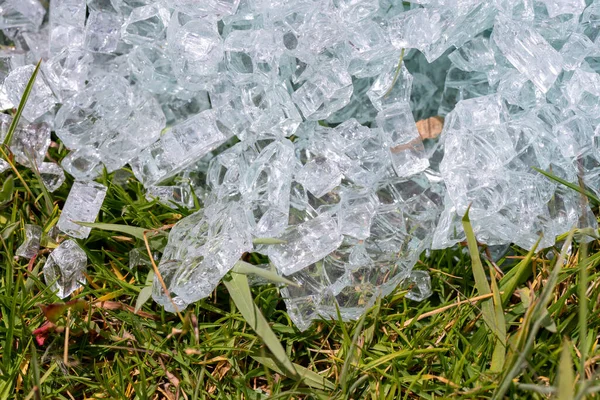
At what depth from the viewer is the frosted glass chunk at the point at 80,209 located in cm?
127

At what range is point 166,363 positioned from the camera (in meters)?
1.17

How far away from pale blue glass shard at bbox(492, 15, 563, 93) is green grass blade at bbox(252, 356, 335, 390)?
2.25 feet

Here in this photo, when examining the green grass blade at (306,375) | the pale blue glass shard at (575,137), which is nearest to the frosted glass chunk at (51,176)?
the green grass blade at (306,375)

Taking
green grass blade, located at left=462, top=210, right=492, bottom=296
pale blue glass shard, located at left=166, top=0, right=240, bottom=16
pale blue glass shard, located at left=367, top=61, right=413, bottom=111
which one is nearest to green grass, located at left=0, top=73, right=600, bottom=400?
green grass blade, located at left=462, top=210, right=492, bottom=296

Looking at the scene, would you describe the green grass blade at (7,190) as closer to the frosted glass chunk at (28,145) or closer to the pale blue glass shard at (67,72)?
the frosted glass chunk at (28,145)

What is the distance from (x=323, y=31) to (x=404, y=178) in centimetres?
33

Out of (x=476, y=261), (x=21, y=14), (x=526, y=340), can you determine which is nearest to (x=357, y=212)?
(x=476, y=261)

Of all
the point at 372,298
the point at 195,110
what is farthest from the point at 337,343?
the point at 195,110

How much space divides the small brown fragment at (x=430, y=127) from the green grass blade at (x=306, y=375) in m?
0.56

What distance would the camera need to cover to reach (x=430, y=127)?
141 cm

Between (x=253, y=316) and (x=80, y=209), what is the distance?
16.7 inches

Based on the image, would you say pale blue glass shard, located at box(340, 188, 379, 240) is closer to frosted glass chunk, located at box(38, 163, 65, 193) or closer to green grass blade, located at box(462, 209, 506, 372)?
green grass blade, located at box(462, 209, 506, 372)

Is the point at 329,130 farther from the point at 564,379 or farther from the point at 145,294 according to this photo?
the point at 564,379

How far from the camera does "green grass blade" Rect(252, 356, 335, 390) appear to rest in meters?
1.12
